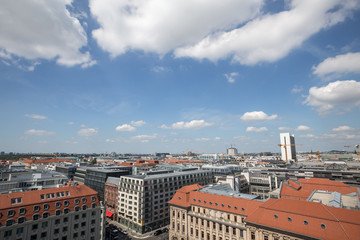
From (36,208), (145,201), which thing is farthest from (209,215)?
(36,208)

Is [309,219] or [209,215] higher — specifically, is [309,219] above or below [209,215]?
above

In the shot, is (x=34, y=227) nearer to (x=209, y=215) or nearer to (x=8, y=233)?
(x=8, y=233)

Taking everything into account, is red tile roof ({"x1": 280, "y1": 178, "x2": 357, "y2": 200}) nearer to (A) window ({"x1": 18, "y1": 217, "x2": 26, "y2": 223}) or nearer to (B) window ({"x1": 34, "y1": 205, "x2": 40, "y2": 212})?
(B) window ({"x1": 34, "y1": 205, "x2": 40, "y2": 212})

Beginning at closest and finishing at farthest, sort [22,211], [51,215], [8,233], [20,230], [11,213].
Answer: [8,233] < [11,213] < [20,230] < [22,211] < [51,215]

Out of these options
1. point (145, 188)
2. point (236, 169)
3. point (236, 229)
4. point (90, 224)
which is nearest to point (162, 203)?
point (145, 188)

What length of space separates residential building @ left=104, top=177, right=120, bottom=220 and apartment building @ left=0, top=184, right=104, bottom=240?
3769 centimetres

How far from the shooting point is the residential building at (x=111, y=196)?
365 feet

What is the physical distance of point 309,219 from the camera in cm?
5012

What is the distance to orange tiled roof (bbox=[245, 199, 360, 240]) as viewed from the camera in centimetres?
4504

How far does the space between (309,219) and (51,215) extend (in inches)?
3005

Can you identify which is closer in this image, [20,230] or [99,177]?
[20,230]

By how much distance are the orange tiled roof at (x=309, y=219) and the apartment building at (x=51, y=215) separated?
182ft

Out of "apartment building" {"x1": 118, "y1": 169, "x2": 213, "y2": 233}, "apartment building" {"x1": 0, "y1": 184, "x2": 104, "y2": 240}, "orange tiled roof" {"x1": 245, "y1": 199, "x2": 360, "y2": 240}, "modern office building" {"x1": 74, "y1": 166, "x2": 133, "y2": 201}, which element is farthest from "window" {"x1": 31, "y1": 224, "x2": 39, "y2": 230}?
"modern office building" {"x1": 74, "y1": 166, "x2": 133, "y2": 201}

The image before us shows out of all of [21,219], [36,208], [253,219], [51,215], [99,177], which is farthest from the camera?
[99,177]
